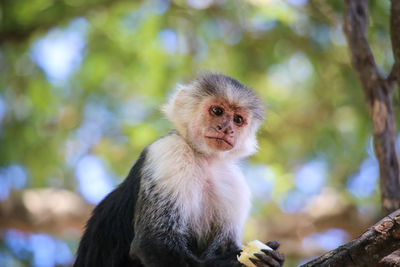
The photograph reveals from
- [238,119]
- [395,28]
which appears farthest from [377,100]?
[238,119]

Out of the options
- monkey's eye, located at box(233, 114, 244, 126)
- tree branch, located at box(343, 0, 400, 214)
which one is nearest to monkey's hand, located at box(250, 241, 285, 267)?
tree branch, located at box(343, 0, 400, 214)

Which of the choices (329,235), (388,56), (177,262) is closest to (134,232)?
(177,262)

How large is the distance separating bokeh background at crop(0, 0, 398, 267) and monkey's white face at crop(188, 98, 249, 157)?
12.2 ft

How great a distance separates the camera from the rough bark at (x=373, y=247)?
11.5ft

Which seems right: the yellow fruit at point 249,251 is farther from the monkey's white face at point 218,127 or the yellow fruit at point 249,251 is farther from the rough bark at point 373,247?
the monkey's white face at point 218,127

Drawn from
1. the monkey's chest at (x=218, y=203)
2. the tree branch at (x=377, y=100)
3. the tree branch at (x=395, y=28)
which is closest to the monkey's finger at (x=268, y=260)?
the monkey's chest at (x=218, y=203)

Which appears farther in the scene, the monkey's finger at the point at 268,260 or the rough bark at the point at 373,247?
the monkey's finger at the point at 268,260

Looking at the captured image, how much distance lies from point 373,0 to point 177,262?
521 cm

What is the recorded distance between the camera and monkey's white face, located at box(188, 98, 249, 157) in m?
5.36

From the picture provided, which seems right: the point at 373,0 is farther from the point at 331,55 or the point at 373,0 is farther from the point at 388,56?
the point at 331,55

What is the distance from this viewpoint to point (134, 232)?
4957 mm

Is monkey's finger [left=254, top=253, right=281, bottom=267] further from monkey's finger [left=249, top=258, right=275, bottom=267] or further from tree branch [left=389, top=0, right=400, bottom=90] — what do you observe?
tree branch [left=389, top=0, right=400, bottom=90]

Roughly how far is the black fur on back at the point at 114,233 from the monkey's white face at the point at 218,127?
65cm

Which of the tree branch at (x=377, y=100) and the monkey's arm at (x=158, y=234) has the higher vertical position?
the tree branch at (x=377, y=100)
